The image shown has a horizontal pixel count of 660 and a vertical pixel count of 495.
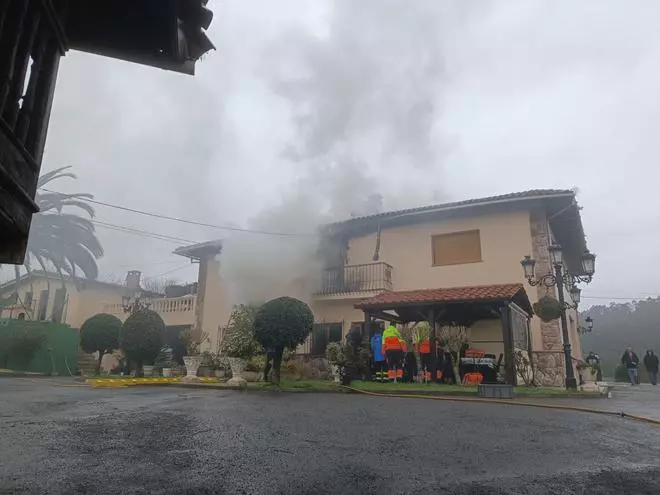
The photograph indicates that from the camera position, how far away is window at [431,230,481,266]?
16.6 m

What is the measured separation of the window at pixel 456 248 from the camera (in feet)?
54.3

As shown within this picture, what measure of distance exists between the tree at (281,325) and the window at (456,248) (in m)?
7.22

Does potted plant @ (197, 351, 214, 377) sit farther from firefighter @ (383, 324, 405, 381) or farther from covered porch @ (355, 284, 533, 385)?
firefighter @ (383, 324, 405, 381)

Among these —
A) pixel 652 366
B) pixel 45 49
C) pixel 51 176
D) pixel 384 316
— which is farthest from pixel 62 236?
pixel 652 366

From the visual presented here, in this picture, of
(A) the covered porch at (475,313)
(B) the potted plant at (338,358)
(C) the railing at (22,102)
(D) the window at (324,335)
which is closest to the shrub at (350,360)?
(B) the potted plant at (338,358)

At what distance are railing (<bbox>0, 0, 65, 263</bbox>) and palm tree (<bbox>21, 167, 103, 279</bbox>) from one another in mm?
17376

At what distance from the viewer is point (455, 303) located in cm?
1263

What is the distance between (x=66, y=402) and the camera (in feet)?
23.1

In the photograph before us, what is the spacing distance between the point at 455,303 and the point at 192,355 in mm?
8227

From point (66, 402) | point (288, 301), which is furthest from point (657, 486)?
point (288, 301)

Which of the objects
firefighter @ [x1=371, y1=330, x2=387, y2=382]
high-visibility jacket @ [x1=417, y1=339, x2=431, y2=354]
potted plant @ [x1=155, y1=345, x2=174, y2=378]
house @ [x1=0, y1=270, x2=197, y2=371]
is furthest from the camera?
house @ [x1=0, y1=270, x2=197, y2=371]

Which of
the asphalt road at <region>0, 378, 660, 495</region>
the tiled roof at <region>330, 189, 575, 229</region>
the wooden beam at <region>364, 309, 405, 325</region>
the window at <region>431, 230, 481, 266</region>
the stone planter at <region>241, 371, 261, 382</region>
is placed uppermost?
the tiled roof at <region>330, 189, 575, 229</region>

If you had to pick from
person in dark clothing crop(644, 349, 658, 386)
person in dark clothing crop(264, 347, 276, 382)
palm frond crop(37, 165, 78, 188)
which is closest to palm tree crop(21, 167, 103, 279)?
palm frond crop(37, 165, 78, 188)

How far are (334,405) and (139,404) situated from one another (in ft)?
8.64
